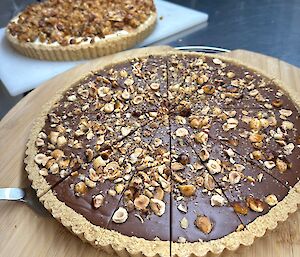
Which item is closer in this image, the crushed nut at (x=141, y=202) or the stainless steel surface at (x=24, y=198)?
the crushed nut at (x=141, y=202)

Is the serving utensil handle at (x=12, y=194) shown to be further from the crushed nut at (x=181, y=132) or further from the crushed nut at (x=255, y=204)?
the crushed nut at (x=255, y=204)

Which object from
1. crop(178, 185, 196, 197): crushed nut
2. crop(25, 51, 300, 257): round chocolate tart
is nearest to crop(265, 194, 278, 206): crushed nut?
crop(25, 51, 300, 257): round chocolate tart

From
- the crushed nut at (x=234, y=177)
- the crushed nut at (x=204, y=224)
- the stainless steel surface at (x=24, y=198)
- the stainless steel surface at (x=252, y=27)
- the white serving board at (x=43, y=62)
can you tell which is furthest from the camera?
the stainless steel surface at (x=252, y=27)

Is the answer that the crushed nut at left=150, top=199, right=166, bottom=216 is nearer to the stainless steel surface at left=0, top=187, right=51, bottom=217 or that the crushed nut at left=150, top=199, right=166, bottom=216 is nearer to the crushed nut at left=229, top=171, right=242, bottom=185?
the crushed nut at left=229, top=171, right=242, bottom=185

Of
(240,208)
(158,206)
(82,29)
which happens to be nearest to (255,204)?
(240,208)

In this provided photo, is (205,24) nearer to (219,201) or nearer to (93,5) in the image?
(93,5)

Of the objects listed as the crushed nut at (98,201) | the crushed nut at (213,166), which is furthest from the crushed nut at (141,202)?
the crushed nut at (213,166)

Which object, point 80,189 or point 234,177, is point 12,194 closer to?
point 80,189
